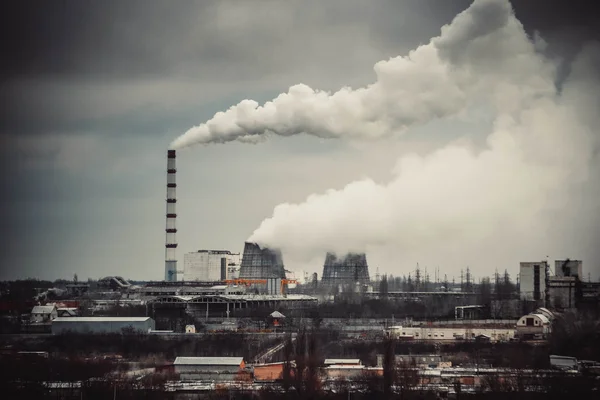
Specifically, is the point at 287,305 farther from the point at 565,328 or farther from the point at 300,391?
the point at 300,391

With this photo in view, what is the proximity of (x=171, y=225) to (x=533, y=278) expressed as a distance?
18.0m

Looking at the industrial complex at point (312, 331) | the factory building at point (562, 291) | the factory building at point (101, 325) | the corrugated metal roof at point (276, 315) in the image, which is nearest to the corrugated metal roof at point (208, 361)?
the industrial complex at point (312, 331)

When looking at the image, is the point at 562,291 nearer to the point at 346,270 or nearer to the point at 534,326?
the point at 534,326

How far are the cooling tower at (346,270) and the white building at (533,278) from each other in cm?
1296

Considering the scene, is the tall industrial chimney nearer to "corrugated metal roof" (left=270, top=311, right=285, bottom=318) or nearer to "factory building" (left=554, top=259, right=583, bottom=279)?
"corrugated metal roof" (left=270, top=311, right=285, bottom=318)

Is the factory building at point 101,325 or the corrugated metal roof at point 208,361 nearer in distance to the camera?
the corrugated metal roof at point 208,361

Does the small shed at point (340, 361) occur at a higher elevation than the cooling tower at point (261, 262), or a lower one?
lower

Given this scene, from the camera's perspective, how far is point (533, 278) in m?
47.2

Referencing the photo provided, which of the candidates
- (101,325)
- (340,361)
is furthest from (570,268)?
(340,361)

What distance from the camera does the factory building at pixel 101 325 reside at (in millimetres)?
38125

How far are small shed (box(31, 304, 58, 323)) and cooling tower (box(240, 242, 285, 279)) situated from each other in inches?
544

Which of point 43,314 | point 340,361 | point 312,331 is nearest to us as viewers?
point 340,361

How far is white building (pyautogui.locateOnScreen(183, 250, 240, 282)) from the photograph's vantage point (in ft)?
220

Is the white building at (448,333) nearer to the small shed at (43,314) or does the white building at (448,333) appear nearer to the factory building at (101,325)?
the factory building at (101,325)
